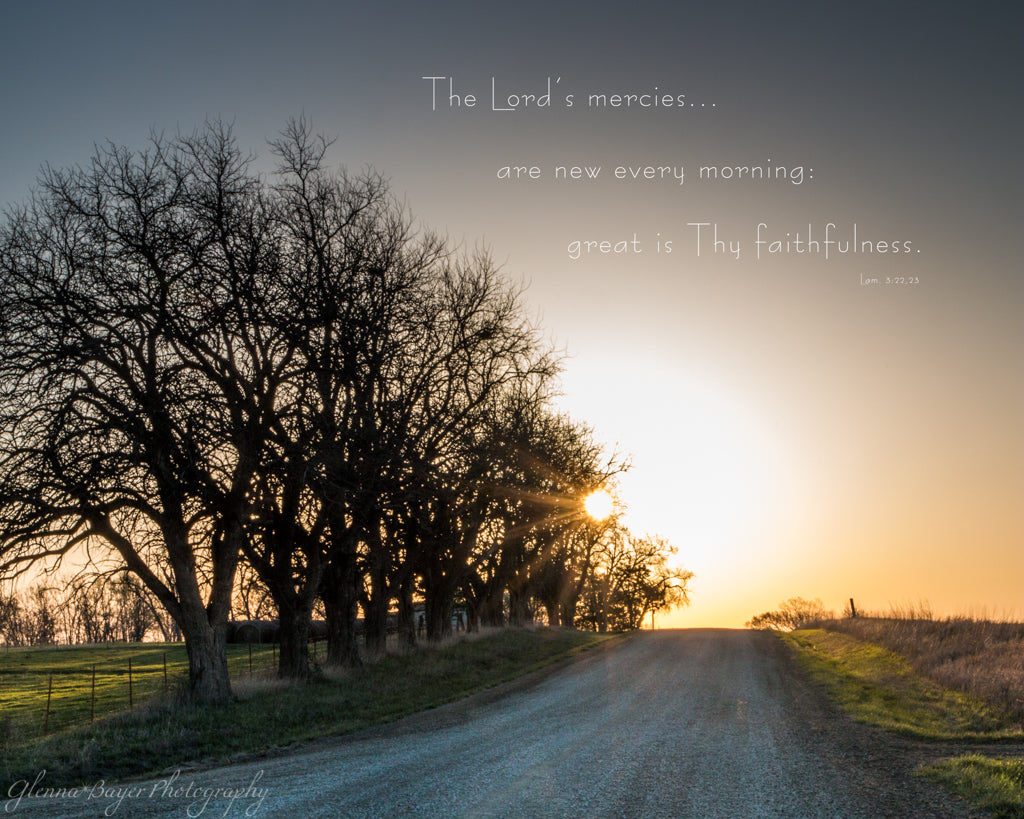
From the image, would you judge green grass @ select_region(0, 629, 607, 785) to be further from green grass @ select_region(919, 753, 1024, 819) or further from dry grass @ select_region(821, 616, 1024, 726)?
dry grass @ select_region(821, 616, 1024, 726)

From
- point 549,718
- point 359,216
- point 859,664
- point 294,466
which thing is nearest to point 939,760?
point 549,718

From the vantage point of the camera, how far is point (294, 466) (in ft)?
63.7

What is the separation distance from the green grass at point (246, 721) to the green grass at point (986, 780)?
1065 centimetres

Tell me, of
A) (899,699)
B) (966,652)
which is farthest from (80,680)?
(966,652)

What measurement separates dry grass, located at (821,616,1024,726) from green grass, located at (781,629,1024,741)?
29 cm

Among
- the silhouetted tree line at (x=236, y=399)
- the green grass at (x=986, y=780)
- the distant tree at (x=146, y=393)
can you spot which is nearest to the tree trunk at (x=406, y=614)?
the silhouetted tree line at (x=236, y=399)

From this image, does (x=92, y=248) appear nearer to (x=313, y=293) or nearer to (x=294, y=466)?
(x=313, y=293)

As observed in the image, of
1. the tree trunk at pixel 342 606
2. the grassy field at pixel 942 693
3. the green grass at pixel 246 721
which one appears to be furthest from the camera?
the tree trunk at pixel 342 606

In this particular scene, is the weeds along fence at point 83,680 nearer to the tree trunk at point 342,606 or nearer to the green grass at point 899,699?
the tree trunk at point 342,606

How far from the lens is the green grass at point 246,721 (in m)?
12.5

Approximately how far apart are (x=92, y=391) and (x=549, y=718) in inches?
484

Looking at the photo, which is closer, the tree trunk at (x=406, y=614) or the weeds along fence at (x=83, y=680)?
the weeds along fence at (x=83, y=680)

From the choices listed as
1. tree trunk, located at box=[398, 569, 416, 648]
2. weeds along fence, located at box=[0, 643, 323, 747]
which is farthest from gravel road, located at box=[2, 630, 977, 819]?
tree trunk, located at box=[398, 569, 416, 648]

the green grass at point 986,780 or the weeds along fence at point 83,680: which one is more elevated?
the green grass at point 986,780
